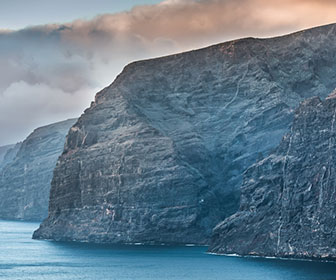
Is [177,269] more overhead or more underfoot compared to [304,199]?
more underfoot

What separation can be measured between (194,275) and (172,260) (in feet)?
91.9

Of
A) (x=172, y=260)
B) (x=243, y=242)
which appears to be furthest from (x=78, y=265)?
(x=243, y=242)

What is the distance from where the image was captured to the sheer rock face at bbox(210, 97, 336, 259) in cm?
18088

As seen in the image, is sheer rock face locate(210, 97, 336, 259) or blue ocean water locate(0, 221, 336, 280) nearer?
blue ocean water locate(0, 221, 336, 280)

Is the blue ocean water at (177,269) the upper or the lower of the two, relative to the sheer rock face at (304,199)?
lower

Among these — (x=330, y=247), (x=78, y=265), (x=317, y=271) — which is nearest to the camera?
(x=317, y=271)

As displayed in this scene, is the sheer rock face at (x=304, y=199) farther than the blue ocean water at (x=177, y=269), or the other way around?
the sheer rock face at (x=304, y=199)

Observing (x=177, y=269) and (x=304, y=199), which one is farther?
(x=304, y=199)

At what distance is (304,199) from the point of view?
7377 inches

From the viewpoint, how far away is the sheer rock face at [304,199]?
18088 cm

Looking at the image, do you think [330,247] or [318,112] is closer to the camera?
[330,247]

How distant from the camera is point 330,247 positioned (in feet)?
581

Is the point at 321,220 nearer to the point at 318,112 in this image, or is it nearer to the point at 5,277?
the point at 318,112

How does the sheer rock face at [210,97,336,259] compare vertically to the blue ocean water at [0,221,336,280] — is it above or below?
above
